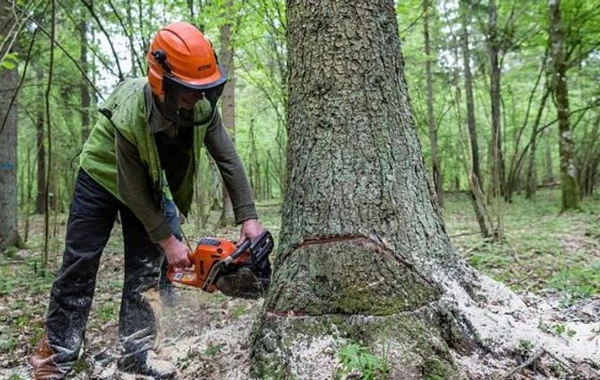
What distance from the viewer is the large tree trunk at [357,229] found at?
2072mm

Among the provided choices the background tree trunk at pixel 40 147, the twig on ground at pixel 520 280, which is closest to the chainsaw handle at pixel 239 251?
the twig on ground at pixel 520 280

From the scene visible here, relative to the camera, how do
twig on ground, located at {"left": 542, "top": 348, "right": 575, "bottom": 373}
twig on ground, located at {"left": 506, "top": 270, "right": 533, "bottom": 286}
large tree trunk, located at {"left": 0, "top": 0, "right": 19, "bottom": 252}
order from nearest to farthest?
twig on ground, located at {"left": 542, "top": 348, "right": 575, "bottom": 373}, twig on ground, located at {"left": 506, "top": 270, "right": 533, "bottom": 286}, large tree trunk, located at {"left": 0, "top": 0, "right": 19, "bottom": 252}

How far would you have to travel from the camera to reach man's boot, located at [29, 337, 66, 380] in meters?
2.57

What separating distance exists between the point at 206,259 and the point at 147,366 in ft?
2.21

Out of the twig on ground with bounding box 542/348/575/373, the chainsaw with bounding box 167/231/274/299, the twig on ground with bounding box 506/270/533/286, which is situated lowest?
the twig on ground with bounding box 542/348/575/373

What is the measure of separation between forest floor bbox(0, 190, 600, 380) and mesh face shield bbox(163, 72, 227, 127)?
1.15 m

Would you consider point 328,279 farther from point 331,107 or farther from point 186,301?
point 186,301

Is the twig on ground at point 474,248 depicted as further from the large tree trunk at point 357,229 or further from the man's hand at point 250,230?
the man's hand at point 250,230

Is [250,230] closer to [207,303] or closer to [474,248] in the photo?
[207,303]

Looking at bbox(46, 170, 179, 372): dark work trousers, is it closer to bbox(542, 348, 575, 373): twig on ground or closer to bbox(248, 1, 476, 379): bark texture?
bbox(248, 1, 476, 379): bark texture

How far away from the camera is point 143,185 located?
2.40 metres

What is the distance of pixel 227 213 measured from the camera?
894 centimetres

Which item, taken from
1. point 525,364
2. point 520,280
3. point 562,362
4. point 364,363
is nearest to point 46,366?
point 364,363

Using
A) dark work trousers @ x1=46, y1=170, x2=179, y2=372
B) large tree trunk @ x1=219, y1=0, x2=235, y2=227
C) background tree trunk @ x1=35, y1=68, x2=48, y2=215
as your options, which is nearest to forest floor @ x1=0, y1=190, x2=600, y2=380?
dark work trousers @ x1=46, y1=170, x2=179, y2=372
